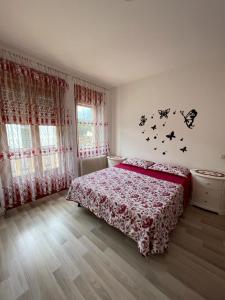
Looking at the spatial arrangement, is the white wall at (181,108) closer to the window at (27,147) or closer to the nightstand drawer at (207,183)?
the nightstand drawer at (207,183)

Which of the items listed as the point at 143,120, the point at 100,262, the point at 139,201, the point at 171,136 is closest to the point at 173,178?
the point at 171,136

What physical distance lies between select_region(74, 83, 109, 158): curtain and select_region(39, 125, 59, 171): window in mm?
647

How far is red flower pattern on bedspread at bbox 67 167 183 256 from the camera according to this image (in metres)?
1.54

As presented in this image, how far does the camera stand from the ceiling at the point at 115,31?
1.46 metres

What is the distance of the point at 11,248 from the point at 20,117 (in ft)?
6.28

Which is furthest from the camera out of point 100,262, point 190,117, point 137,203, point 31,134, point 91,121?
point 91,121

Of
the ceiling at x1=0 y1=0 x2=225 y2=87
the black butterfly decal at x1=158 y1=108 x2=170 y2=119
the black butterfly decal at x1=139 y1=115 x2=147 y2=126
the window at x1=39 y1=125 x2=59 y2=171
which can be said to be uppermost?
the ceiling at x1=0 y1=0 x2=225 y2=87

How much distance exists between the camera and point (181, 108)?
115 inches

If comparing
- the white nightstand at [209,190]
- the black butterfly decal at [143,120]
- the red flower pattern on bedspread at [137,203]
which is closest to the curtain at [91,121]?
the black butterfly decal at [143,120]

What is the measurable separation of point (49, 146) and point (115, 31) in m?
2.22

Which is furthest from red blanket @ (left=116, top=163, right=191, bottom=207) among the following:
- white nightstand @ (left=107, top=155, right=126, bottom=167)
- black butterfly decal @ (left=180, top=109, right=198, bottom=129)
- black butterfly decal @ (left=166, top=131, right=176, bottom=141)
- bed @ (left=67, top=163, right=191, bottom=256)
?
black butterfly decal @ (left=180, top=109, right=198, bottom=129)

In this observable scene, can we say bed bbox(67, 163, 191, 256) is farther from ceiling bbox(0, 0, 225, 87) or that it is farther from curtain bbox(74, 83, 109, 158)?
ceiling bbox(0, 0, 225, 87)

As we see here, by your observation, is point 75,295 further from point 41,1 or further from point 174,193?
point 41,1

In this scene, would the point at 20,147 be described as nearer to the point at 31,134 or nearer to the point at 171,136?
the point at 31,134
